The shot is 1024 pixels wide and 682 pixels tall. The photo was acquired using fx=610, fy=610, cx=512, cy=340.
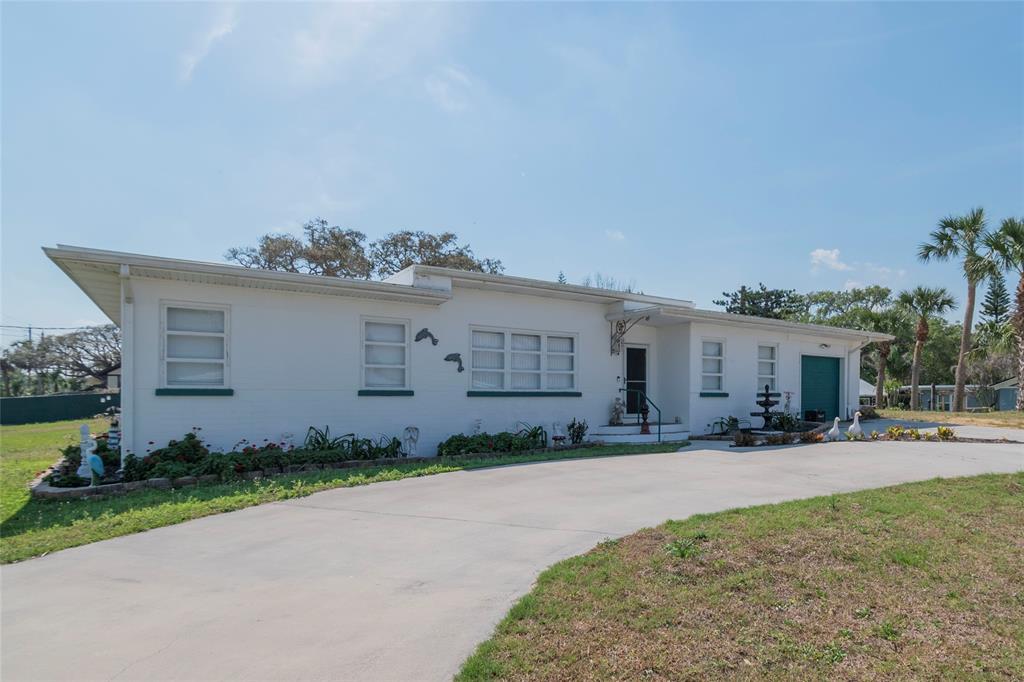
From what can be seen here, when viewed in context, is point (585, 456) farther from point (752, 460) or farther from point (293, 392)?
point (293, 392)

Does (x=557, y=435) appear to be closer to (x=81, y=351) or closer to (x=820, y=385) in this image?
(x=820, y=385)

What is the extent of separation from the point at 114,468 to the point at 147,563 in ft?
16.4

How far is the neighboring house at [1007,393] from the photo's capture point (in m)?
37.9

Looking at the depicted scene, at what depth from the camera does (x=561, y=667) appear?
3404 mm

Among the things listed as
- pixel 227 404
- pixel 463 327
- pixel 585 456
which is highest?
pixel 463 327

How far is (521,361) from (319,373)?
4.65 metres

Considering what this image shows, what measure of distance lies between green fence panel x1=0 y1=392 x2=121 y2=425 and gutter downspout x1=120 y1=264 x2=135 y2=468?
1959 centimetres

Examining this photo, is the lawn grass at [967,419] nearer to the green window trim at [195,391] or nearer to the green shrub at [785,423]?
the green shrub at [785,423]

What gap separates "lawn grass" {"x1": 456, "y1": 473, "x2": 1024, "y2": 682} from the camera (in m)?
3.47

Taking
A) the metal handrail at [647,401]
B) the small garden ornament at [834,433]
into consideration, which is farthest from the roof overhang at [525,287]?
the small garden ornament at [834,433]

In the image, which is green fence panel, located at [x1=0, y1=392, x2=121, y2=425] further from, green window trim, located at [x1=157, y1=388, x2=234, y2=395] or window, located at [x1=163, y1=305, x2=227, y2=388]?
green window trim, located at [x1=157, y1=388, x2=234, y2=395]

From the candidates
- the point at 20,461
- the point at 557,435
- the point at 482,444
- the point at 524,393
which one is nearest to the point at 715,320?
the point at 557,435

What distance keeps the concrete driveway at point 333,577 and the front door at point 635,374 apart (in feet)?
22.8

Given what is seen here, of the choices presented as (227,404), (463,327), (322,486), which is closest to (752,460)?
(463,327)
